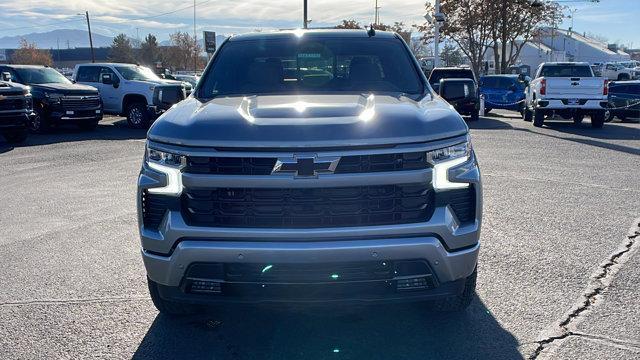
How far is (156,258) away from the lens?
10.8 ft

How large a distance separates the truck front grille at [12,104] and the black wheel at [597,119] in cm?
1525

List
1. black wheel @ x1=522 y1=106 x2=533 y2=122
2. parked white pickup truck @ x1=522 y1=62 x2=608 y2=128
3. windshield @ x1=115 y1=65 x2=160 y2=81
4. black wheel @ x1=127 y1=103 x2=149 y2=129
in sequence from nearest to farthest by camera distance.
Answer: parked white pickup truck @ x1=522 y1=62 x2=608 y2=128 < black wheel @ x1=127 y1=103 x2=149 y2=129 < windshield @ x1=115 y1=65 x2=160 y2=81 < black wheel @ x1=522 y1=106 x2=533 y2=122

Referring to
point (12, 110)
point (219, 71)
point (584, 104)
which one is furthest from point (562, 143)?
point (12, 110)

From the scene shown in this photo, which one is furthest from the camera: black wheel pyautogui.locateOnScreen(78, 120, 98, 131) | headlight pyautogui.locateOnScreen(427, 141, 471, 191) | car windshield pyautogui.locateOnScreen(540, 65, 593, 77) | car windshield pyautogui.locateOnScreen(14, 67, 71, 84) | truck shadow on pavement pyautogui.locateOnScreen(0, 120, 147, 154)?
car windshield pyautogui.locateOnScreen(540, 65, 593, 77)

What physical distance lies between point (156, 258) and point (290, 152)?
99cm

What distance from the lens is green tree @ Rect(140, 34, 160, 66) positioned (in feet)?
235

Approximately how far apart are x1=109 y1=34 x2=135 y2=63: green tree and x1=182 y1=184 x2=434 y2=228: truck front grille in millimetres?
73244

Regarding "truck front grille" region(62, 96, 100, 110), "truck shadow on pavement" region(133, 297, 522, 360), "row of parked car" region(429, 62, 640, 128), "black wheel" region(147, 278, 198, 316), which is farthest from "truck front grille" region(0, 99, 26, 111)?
"black wheel" region(147, 278, 198, 316)

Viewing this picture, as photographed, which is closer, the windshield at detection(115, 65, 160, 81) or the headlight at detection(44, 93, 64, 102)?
the headlight at detection(44, 93, 64, 102)

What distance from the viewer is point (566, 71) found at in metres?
18.5

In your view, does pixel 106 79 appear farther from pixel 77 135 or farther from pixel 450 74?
pixel 450 74

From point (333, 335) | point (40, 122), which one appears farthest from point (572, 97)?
point (40, 122)

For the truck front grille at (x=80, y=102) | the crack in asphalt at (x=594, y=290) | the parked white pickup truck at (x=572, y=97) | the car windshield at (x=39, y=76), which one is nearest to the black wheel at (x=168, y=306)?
the crack in asphalt at (x=594, y=290)

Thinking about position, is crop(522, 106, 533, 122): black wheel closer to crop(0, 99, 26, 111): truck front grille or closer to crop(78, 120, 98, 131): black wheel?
crop(78, 120, 98, 131): black wheel
